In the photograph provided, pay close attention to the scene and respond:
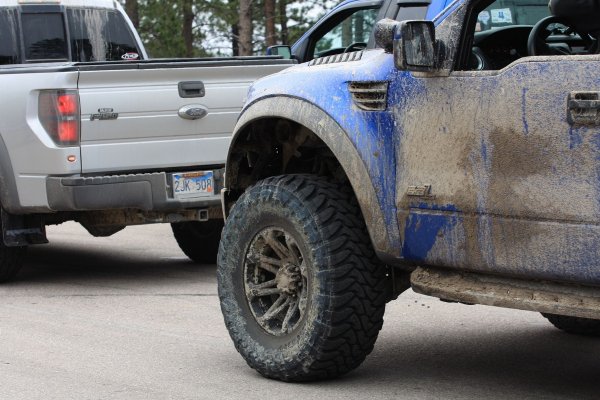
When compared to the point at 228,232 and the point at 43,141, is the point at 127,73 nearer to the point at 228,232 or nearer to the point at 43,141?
the point at 43,141

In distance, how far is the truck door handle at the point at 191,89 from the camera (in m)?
9.22

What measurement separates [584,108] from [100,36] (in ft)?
23.4

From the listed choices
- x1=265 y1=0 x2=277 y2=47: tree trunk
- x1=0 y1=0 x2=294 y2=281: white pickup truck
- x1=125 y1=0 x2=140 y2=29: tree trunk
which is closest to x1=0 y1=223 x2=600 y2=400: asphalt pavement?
x1=0 y1=0 x2=294 y2=281: white pickup truck

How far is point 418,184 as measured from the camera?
5.27 metres

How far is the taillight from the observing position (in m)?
8.74

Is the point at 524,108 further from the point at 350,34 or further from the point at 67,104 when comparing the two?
the point at 350,34

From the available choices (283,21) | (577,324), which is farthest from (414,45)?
(283,21)

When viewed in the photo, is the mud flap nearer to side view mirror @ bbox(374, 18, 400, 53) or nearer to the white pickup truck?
the white pickup truck

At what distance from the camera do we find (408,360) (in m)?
6.36

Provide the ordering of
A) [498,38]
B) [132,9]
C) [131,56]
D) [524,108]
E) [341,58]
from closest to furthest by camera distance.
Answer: [524,108], [498,38], [341,58], [131,56], [132,9]

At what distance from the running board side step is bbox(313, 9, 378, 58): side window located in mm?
6566

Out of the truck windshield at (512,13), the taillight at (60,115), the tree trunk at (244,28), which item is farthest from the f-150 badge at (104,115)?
the tree trunk at (244,28)

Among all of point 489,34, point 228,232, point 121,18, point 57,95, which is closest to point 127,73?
point 57,95

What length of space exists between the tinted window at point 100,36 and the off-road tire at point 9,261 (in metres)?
2.24
